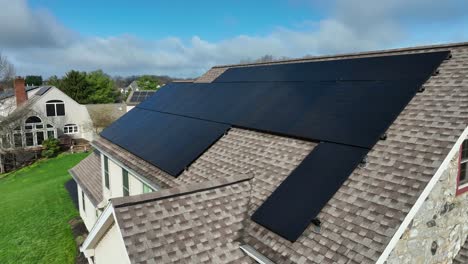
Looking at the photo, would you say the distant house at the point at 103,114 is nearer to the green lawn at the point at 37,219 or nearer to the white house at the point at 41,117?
the white house at the point at 41,117

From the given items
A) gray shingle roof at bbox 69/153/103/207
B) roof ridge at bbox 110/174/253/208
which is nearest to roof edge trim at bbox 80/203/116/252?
roof ridge at bbox 110/174/253/208

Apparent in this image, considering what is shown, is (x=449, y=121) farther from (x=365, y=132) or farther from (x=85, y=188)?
(x=85, y=188)

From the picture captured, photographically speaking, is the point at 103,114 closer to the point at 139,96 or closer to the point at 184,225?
the point at 139,96

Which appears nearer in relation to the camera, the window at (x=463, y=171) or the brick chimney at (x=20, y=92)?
the window at (x=463, y=171)

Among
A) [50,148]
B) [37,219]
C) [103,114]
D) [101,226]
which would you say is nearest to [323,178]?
[101,226]

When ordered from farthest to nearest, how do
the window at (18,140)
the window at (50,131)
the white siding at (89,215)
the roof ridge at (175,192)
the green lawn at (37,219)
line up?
the window at (50,131) → the window at (18,140) → the white siding at (89,215) → the green lawn at (37,219) → the roof ridge at (175,192)

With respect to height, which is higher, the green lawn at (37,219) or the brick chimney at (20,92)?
the brick chimney at (20,92)

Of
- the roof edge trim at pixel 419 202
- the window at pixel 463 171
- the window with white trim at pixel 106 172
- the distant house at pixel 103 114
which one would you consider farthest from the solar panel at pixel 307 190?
the distant house at pixel 103 114
